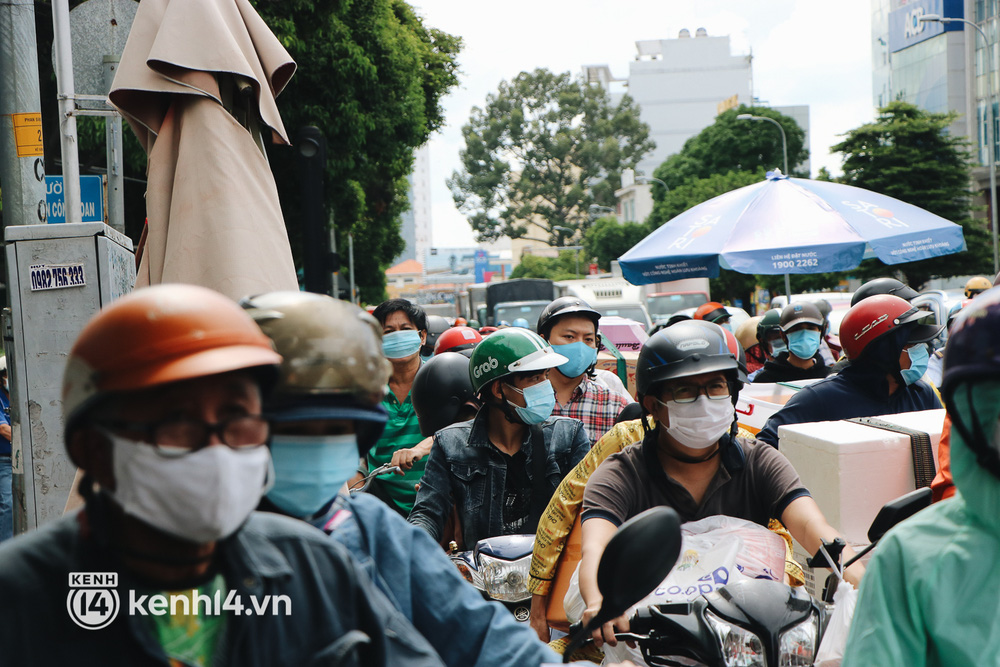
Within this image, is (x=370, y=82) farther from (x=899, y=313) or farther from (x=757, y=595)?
(x=757, y=595)

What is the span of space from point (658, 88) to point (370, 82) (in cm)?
9061

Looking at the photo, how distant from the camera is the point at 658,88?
10481 centimetres

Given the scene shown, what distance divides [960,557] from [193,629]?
136 centimetres

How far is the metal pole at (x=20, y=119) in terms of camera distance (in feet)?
20.2

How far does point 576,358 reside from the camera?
615 cm

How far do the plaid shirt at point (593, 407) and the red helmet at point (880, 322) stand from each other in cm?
148

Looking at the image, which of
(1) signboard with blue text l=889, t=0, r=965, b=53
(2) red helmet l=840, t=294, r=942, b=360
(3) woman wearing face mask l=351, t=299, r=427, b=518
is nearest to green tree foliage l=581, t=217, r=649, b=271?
(1) signboard with blue text l=889, t=0, r=965, b=53

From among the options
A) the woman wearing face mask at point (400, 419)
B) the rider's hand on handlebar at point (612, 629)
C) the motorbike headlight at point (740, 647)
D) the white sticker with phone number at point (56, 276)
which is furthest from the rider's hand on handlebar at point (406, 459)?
the motorbike headlight at point (740, 647)

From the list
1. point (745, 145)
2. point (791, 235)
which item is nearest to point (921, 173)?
point (745, 145)

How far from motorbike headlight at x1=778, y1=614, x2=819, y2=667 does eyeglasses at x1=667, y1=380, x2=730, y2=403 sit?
3.25 feet

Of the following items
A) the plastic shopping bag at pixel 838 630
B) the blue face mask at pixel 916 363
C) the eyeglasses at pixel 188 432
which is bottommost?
the plastic shopping bag at pixel 838 630

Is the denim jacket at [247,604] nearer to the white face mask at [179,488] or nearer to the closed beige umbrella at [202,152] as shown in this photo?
the white face mask at [179,488]

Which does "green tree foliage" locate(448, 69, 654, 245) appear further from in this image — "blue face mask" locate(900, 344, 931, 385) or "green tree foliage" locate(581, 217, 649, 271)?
"blue face mask" locate(900, 344, 931, 385)

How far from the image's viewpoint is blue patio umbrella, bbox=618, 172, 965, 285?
8672 mm
